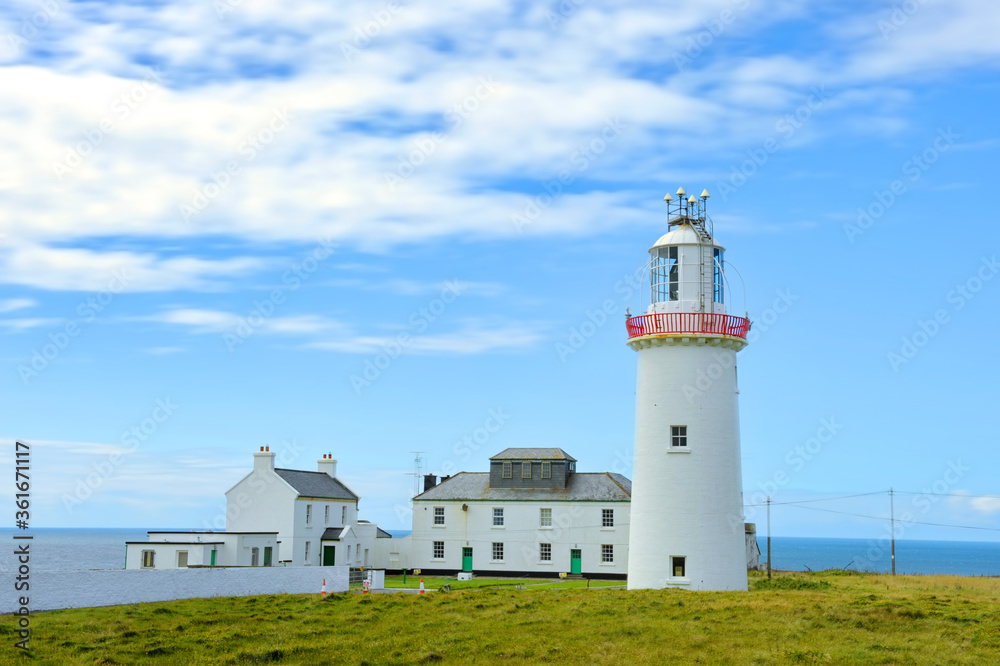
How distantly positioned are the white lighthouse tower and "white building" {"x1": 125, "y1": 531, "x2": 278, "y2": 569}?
61.9 ft

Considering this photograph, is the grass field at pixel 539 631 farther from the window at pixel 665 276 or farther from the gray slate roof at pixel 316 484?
the gray slate roof at pixel 316 484

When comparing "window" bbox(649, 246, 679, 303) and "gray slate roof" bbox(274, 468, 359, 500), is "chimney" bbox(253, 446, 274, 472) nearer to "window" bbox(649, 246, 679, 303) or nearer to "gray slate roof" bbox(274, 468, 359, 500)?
"gray slate roof" bbox(274, 468, 359, 500)

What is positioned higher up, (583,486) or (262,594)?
(583,486)

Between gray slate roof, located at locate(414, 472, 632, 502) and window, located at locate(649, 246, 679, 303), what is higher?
window, located at locate(649, 246, 679, 303)

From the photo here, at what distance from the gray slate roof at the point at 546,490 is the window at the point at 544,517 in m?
0.66

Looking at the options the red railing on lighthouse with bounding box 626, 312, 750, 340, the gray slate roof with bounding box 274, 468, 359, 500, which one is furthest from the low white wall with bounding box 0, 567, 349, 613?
the red railing on lighthouse with bounding box 626, 312, 750, 340

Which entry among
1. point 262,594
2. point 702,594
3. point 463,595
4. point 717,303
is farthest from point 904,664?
point 262,594

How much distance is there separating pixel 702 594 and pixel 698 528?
82.4 inches

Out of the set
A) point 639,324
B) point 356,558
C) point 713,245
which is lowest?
point 356,558

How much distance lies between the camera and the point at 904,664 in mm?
19672

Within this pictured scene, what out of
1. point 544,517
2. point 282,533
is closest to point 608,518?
point 544,517

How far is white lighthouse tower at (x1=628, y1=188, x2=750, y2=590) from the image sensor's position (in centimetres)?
2973

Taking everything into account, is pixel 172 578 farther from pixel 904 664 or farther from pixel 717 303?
pixel 904 664

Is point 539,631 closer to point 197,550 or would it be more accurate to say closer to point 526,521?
point 197,550
